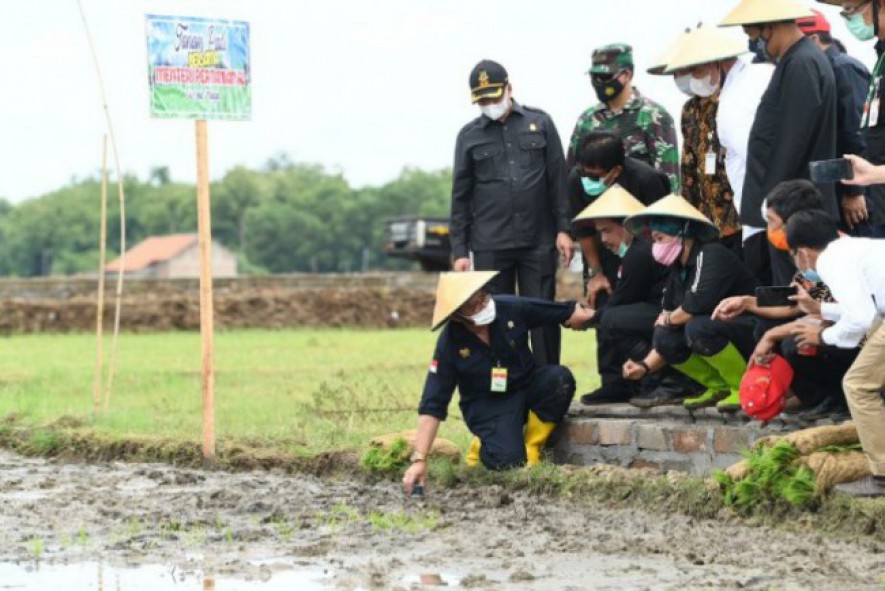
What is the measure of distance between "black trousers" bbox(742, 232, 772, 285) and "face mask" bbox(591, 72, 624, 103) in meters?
1.52

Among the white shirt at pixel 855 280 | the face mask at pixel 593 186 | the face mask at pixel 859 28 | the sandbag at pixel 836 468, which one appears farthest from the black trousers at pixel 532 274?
the white shirt at pixel 855 280

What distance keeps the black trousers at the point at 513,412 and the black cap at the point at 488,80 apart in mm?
1760

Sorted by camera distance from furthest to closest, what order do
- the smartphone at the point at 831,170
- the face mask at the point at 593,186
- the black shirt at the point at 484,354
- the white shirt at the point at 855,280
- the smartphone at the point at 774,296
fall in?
the face mask at the point at 593,186 → the black shirt at the point at 484,354 → the smartphone at the point at 774,296 → the smartphone at the point at 831,170 → the white shirt at the point at 855,280

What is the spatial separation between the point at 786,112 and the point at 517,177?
7.68ft

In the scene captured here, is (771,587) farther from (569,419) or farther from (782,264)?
(569,419)

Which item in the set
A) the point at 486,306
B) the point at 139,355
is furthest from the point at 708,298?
the point at 139,355

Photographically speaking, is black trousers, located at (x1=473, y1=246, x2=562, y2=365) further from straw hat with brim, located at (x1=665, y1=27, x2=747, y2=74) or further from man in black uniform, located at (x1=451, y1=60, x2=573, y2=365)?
straw hat with brim, located at (x1=665, y1=27, x2=747, y2=74)

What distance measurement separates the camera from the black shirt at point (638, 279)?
906cm

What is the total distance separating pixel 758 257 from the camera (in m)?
8.67

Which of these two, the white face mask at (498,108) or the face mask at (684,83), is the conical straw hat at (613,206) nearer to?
the face mask at (684,83)

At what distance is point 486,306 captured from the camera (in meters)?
8.64

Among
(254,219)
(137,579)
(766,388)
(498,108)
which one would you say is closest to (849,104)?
(766,388)

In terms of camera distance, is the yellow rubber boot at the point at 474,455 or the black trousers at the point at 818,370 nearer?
the black trousers at the point at 818,370

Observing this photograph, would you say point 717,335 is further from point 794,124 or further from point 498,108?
point 498,108
